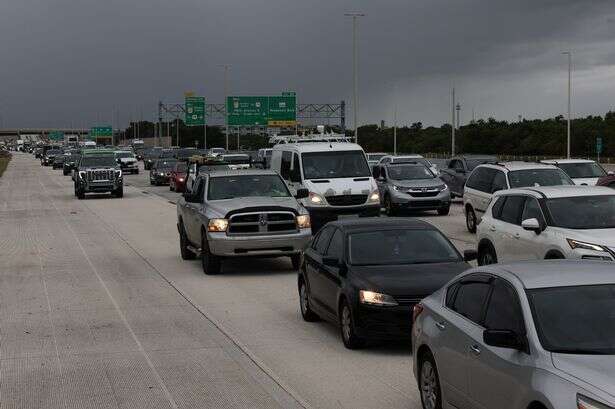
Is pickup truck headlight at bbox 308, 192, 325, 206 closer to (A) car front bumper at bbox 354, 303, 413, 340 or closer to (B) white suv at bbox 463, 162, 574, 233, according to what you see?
(B) white suv at bbox 463, 162, 574, 233

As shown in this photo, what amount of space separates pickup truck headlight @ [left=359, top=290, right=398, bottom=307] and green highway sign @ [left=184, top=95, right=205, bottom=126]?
9627 centimetres

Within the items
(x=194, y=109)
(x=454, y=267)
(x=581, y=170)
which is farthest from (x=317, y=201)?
(x=194, y=109)

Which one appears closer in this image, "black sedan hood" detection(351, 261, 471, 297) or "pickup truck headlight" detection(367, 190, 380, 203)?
"black sedan hood" detection(351, 261, 471, 297)

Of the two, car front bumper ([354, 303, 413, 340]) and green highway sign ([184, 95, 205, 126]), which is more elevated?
green highway sign ([184, 95, 205, 126])

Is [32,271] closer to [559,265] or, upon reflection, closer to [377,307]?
[377,307]

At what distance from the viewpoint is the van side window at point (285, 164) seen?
89.3 feet

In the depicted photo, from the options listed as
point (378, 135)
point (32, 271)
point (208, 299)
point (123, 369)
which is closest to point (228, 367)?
point (123, 369)

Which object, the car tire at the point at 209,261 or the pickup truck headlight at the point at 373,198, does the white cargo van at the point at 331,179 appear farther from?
the car tire at the point at 209,261

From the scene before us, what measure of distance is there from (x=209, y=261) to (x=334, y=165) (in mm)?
9241

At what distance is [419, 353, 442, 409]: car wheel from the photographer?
25.3 ft

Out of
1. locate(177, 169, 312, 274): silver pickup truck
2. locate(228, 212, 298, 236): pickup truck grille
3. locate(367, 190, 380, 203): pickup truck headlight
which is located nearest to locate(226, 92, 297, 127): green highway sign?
locate(367, 190, 380, 203): pickup truck headlight

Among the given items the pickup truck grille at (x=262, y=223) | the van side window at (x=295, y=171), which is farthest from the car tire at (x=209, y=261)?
the van side window at (x=295, y=171)

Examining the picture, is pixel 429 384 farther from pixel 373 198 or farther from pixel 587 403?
pixel 373 198

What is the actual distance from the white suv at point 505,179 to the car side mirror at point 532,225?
28.5ft
